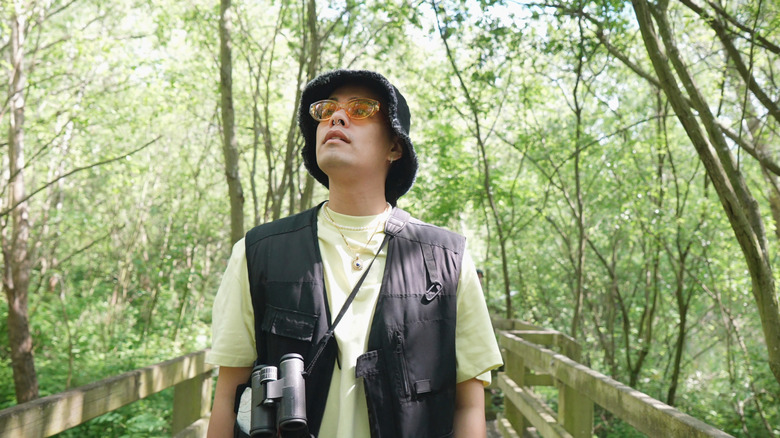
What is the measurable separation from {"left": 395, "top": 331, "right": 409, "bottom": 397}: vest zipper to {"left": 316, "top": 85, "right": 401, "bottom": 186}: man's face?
0.53m

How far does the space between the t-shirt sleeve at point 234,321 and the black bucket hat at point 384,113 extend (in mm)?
544

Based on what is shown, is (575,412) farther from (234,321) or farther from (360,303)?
(234,321)

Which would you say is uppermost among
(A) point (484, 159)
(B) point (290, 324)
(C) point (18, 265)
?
(A) point (484, 159)

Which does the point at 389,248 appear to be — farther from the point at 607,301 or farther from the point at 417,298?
the point at 607,301

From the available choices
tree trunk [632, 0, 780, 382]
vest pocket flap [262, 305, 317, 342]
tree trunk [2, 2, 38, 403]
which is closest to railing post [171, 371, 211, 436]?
vest pocket flap [262, 305, 317, 342]

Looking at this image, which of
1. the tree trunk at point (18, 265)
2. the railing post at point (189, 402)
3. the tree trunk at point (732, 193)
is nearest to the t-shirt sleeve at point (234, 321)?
the railing post at point (189, 402)

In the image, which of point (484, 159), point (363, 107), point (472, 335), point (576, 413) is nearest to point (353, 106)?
point (363, 107)

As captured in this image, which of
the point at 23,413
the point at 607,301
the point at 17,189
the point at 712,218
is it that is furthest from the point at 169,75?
the point at 607,301

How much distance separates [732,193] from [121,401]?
3583mm

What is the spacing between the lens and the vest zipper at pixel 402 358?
67.5 inches

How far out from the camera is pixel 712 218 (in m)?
10.1

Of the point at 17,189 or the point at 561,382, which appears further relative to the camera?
the point at 17,189

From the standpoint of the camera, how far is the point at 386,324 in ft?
5.77

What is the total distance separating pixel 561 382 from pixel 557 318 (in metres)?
14.0
